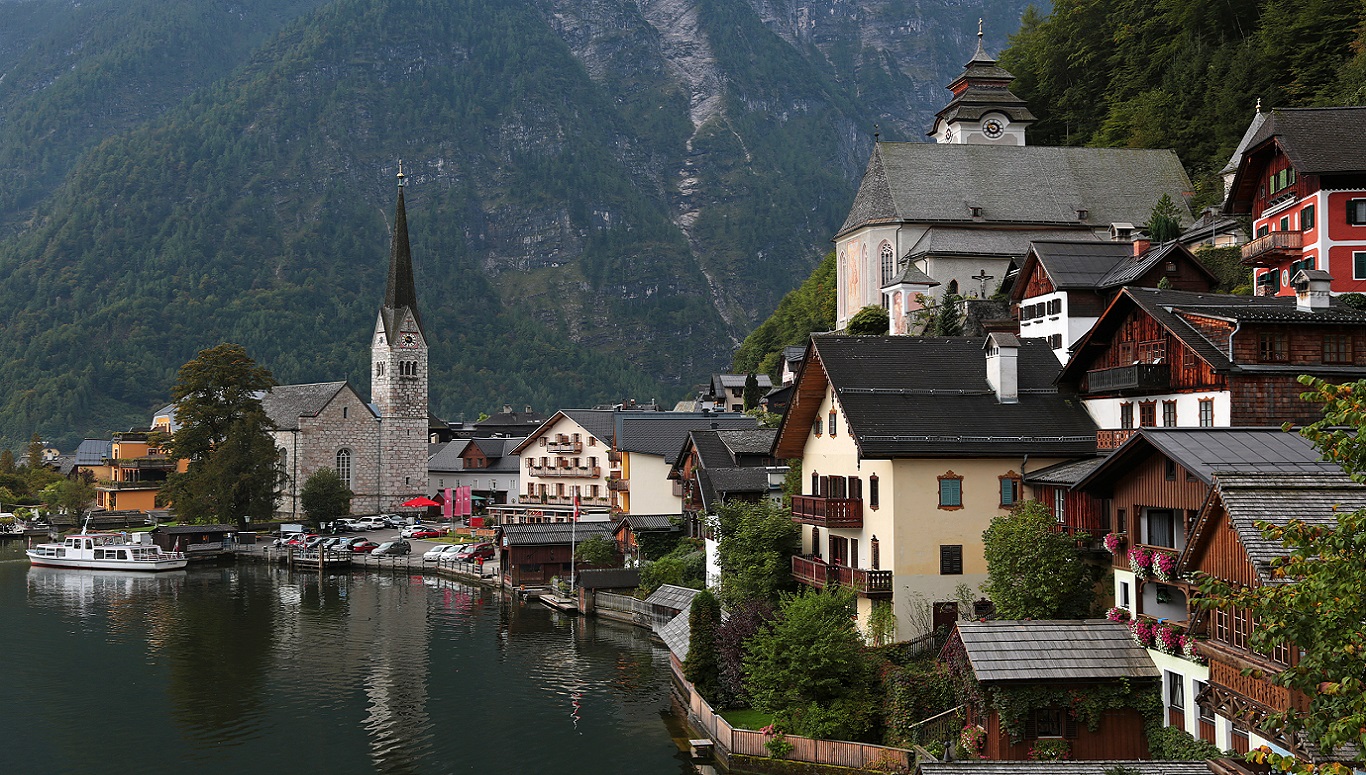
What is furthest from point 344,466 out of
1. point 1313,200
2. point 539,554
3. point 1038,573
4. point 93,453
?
point 1038,573

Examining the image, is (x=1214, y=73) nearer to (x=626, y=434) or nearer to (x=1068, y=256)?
Result: (x=1068, y=256)

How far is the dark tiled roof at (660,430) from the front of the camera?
7362cm

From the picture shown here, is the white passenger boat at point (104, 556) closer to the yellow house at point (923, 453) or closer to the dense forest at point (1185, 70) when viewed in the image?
the dense forest at point (1185, 70)

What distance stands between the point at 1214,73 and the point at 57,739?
73238mm

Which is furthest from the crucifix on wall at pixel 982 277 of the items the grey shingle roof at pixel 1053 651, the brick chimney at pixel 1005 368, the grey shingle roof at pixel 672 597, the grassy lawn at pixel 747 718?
the grey shingle roof at pixel 1053 651

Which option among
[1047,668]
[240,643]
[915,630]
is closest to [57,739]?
[240,643]

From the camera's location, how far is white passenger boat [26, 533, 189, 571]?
277 ft

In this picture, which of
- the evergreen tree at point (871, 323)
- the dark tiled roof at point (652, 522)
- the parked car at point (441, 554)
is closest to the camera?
the dark tiled roof at point (652, 522)

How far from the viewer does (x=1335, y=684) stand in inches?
554

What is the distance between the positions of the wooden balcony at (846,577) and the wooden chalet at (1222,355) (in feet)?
24.7

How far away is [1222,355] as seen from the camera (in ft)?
103

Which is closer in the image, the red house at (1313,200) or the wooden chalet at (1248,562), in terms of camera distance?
the wooden chalet at (1248,562)

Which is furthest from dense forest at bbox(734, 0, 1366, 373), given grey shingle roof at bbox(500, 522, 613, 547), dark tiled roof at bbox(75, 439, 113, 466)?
dark tiled roof at bbox(75, 439, 113, 466)

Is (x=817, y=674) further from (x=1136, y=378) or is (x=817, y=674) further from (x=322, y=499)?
(x=322, y=499)
